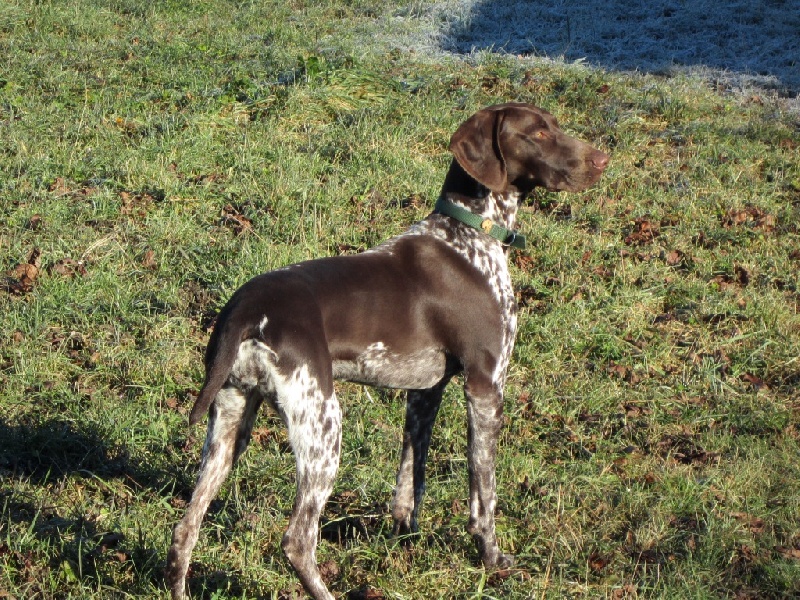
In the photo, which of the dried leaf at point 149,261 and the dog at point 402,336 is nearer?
the dog at point 402,336

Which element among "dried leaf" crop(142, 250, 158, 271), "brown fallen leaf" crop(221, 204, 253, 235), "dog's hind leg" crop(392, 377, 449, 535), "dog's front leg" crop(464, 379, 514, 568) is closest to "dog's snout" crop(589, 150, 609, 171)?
"dog's front leg" crop(464, 379, 514, 568)

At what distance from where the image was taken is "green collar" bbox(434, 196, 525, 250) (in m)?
4.61

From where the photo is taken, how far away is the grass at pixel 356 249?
4.49 metres

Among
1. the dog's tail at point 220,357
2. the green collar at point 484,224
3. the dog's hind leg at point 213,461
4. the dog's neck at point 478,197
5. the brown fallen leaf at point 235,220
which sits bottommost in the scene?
the brown fallen leaf at point 235,220

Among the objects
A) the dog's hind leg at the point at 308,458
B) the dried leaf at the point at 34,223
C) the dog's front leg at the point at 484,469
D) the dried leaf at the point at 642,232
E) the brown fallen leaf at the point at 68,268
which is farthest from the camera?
the dried leaf at the point at 642,232

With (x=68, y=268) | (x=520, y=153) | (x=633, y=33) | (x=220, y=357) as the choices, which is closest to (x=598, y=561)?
(x=520, y=153)

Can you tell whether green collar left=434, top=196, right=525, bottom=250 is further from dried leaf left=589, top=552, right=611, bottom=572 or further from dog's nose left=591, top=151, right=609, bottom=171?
dried leaf left=589, top=552, right=611, bottom=572

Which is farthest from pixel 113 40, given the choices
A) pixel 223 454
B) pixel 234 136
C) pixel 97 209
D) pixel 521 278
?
pixel 223 454

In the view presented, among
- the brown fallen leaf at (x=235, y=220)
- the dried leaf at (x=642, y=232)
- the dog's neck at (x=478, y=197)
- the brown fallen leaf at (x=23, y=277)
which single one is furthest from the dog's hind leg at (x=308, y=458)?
the dried leaf at (x=642, y=232)

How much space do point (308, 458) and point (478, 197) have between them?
1602mm

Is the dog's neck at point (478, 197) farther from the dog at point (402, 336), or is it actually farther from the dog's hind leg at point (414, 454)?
the dog's hind leg at point (414, 454)

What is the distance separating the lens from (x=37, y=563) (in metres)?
4.17

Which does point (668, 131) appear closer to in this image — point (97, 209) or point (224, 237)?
point (224, 237)

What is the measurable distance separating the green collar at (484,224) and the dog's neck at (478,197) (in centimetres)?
4
